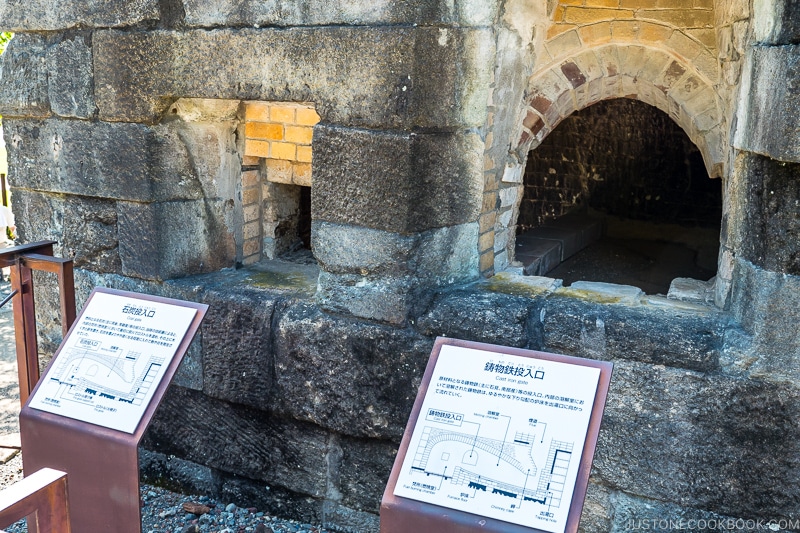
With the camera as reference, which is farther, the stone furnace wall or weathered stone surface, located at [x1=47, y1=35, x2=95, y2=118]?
weathered stone surface, located at [x1=47, y1=35, x2=95, y2=118]

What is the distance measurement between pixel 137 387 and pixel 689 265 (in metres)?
5.74

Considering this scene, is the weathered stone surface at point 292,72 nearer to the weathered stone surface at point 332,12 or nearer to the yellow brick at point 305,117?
the weathered stone surface at point 332,12

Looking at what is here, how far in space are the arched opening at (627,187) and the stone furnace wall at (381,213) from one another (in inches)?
147

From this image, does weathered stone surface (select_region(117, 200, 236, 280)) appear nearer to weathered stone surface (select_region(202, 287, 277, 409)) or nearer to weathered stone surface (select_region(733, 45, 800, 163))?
weathered stone surface (select_region(202, 287, 277, 409))

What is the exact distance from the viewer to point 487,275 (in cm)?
373

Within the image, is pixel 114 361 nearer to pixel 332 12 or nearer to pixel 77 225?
pixel 77 225

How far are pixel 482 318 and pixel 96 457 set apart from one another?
147 cm

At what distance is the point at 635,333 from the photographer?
9.95ft

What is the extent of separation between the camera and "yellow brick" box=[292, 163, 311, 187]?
4.14 metres

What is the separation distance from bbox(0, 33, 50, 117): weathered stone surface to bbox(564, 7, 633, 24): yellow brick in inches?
96.1

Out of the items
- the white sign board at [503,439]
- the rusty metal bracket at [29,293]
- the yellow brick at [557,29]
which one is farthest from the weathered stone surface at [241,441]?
the yellow brick at [557,29]

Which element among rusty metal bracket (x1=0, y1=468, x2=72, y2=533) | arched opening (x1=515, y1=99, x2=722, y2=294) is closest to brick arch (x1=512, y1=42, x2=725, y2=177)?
rusty metal bracket (x1=0, y1=468, x2=72, y2=533)

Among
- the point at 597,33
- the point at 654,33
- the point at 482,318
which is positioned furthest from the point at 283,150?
the point at 654,33

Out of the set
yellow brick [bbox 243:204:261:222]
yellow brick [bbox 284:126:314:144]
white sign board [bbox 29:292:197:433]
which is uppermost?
yellow brick [bbox 284:126:314:144]
